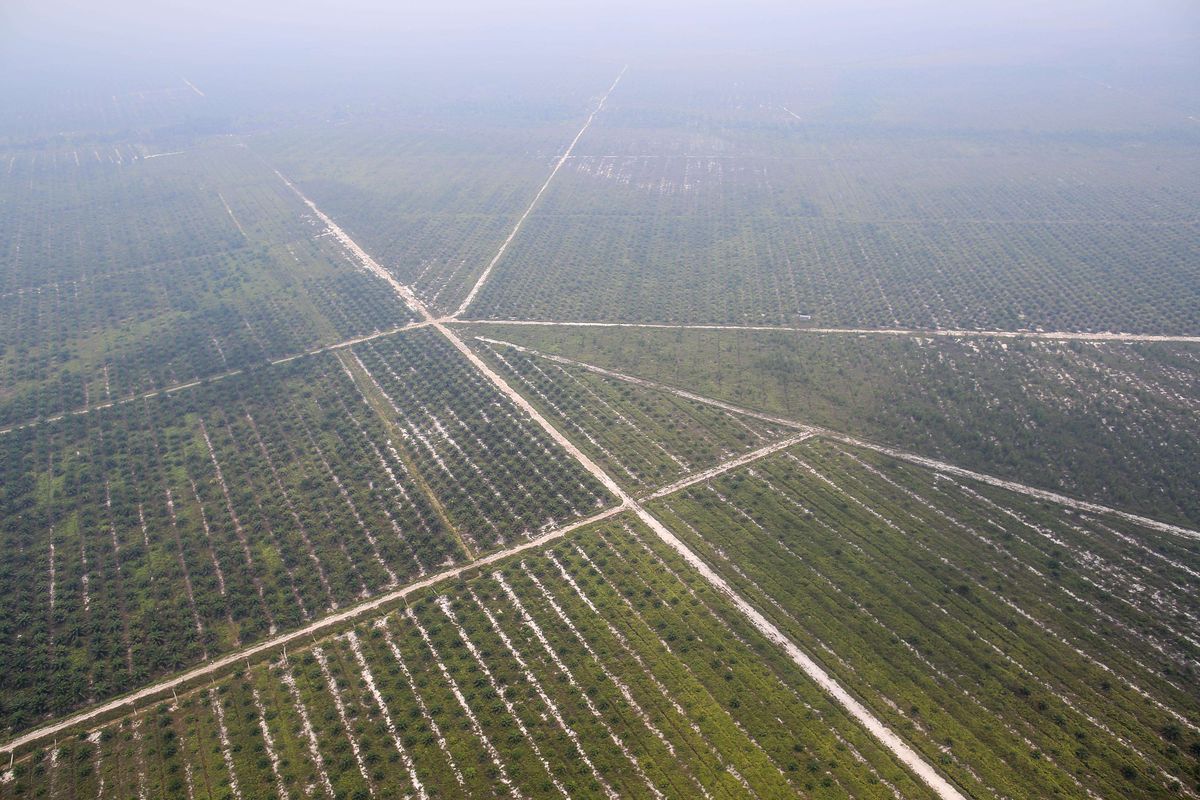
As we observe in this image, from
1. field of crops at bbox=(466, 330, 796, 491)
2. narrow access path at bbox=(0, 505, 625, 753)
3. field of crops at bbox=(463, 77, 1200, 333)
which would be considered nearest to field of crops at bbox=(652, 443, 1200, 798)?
field of crops at bbox=(466, 330, 796, 491)

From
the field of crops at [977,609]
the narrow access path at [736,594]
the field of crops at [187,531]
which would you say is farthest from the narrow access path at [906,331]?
the field of crops at [187,531]

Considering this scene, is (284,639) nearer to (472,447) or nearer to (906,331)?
(472,447)

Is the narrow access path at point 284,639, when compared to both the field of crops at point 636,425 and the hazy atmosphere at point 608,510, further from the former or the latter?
the field of crops at point 636,425

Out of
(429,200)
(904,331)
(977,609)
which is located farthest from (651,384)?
(429,200)

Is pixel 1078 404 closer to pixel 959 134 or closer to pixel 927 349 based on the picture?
pixel 927 349

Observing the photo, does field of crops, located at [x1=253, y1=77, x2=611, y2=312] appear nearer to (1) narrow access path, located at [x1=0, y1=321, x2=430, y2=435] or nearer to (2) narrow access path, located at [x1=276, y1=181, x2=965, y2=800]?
(1) narrow access path, located at [x1=0, y1=321, x2=430, y2=435]
